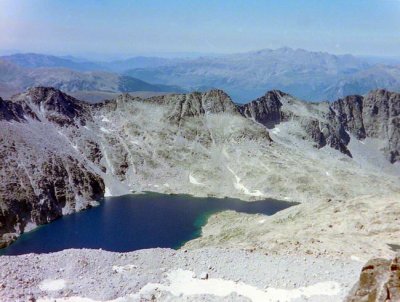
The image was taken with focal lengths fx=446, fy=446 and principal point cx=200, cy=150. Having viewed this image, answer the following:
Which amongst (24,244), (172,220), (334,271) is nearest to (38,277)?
(334,271)

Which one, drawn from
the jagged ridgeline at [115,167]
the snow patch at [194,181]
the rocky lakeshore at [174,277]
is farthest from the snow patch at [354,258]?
the snow patch at [194,181]

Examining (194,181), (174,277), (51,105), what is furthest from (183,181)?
(174,277)

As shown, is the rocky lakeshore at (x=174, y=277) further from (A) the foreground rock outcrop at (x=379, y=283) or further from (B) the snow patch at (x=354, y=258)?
(A) the foreground rock outcrop at (x=379, y=283)

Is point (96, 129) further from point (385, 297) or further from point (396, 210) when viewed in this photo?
point (385, 297)

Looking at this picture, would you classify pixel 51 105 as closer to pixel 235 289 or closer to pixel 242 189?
pixel 242 189

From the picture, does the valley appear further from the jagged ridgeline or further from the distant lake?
the distant lake

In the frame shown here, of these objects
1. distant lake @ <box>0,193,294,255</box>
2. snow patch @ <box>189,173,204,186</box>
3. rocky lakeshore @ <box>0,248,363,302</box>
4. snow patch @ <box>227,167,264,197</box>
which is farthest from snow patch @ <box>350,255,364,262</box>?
snow patch @ <box>189,173,204,186</box>
